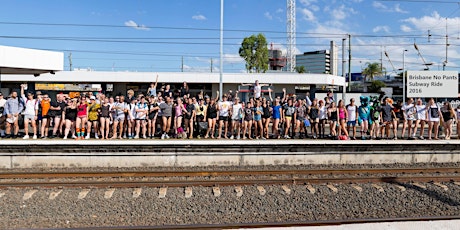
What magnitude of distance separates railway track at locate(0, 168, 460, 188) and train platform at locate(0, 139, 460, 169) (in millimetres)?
1351

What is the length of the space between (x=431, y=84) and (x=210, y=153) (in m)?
10.9

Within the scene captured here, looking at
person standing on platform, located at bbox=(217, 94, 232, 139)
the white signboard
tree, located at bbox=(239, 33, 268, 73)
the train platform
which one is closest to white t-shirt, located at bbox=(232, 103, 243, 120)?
person standing on platform, located at bbox=(217, 94, 232, 139)

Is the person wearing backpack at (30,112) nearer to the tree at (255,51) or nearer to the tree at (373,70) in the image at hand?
the tree at (255,51)

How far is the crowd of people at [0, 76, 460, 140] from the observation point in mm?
12219

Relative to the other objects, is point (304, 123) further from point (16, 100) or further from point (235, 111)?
point (16, 100)

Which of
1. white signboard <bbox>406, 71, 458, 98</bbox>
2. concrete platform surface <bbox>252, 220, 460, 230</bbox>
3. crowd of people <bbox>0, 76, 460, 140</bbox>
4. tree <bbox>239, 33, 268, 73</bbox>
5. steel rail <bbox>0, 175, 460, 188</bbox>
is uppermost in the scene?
tree <bbox>239, 33, 268, 73</bbox>

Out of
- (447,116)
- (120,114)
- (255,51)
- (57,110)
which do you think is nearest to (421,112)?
(447,116)

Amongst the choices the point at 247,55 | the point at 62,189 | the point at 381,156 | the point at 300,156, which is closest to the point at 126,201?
the point at 62,189

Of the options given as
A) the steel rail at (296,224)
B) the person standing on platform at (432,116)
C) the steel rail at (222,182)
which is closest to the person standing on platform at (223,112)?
the steel rail at (222,182)


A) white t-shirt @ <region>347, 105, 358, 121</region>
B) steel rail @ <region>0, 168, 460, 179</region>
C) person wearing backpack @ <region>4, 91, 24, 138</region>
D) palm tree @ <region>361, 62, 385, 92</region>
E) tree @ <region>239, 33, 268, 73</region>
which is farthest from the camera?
palm tree @ <region>361, 62, 385, 92</region>

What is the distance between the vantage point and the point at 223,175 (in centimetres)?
966

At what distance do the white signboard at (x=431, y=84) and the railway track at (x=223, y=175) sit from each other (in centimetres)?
614

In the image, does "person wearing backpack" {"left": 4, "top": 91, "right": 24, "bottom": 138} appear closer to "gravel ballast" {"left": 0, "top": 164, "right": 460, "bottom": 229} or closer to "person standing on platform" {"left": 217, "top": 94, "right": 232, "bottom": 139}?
"gravel ballast" {"left": 0, "top": 164, "right": 460, "bottom": 229}

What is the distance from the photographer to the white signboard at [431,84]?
615 inches
